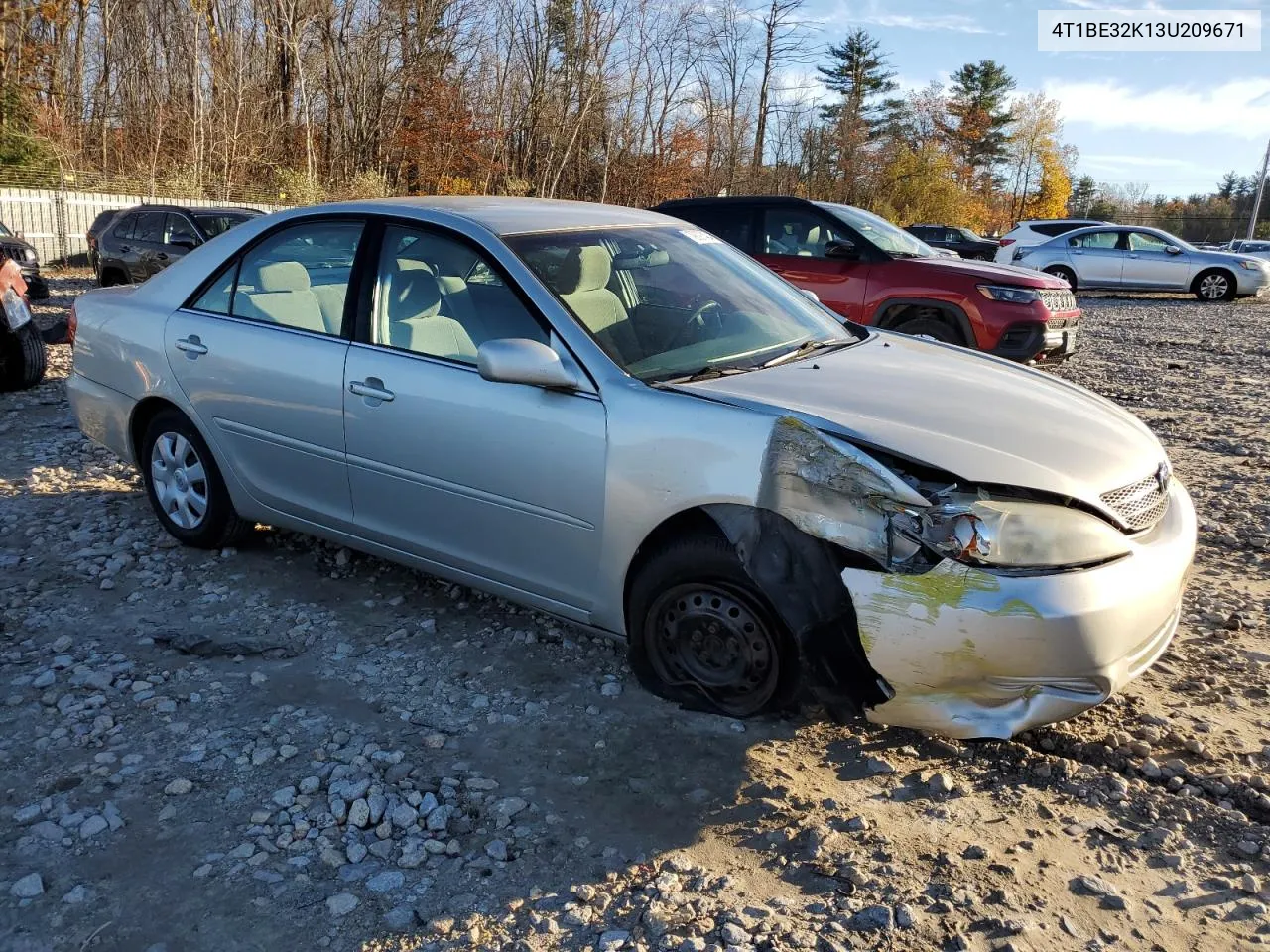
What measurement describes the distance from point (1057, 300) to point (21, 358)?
8.90 meters

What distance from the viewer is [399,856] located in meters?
2.54

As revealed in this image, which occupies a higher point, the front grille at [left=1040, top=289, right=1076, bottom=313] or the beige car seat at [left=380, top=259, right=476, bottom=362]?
the front grille at [left=1040, top=289, right=1076, bottom=313]

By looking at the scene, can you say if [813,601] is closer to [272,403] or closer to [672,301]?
[672,301]

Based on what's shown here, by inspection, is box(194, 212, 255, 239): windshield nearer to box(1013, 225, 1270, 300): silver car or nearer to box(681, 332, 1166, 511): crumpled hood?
box(681, 332, 1166, 511): crumpled hood

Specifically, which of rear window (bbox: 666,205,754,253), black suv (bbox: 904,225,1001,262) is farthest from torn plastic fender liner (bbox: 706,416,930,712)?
black suv (bbox: 904,225,1001,262)

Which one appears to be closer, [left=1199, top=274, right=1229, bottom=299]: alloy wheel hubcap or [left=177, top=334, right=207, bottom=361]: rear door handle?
[left=177, top=334, right=207, bottom=361]: rear door handle

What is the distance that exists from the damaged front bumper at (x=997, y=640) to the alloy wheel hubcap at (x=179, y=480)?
3.17 m

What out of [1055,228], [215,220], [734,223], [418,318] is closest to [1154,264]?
[1055,228]

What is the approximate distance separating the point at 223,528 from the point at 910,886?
3.41 meters

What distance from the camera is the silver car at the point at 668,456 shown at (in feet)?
8.78

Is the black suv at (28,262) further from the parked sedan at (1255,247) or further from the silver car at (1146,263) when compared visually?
the parked sedan at (1255,247)

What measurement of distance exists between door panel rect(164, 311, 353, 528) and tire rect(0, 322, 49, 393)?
454cm

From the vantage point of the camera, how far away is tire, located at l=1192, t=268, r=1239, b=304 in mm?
19609

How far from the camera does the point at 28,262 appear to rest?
15258mm
